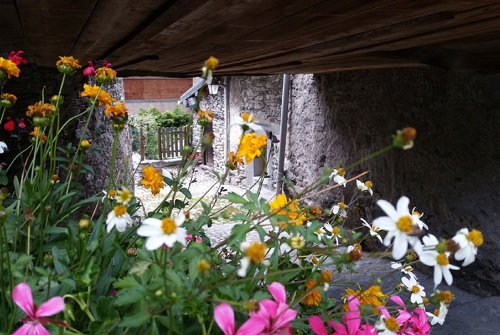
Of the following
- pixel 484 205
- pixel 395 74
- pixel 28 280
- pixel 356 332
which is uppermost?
pixel 395 74

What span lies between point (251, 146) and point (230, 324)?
37cm

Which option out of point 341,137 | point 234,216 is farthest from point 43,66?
point 341,137

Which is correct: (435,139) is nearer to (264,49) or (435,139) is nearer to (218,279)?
(264,49)

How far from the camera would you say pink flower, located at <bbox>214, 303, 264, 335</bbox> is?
0.53m

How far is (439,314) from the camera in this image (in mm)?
746

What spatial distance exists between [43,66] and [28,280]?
1.89 m

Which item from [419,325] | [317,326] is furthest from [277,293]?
[419,325]

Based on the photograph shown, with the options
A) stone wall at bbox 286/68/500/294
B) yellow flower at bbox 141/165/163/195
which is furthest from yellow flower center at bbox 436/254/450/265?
stone wall at bbox 286/68/500/294

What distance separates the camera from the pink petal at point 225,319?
53 centimetres

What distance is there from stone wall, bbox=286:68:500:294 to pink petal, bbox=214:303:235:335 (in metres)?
2.17

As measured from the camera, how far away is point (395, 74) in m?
3.00

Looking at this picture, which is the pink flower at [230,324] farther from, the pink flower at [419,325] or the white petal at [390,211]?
the pink flower at [419,325]

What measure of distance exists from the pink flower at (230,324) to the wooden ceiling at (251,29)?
0.75 metres

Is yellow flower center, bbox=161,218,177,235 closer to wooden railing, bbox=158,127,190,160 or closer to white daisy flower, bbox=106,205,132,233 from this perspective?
white daisy flower, bbox=106,205,132,233
